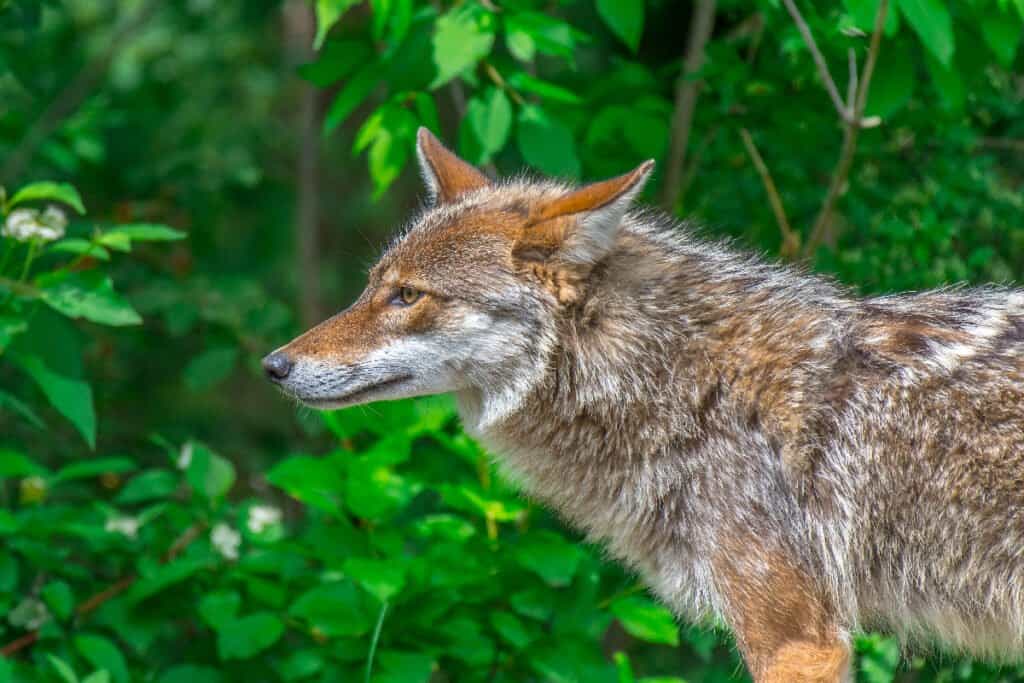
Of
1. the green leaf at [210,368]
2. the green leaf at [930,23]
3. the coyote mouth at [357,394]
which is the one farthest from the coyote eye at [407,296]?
the green leaf at [210,368]

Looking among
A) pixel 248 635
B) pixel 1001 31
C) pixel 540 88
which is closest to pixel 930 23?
pixel 1001 31

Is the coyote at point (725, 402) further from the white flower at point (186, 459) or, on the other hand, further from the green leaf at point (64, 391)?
the white flower at point (186, 459)

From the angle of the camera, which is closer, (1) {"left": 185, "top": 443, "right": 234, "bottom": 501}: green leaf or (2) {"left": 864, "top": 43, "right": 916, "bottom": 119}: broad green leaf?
(2) {"left": 864, "top": 43, "right": 916, "bottom": 119}: broad green leaf

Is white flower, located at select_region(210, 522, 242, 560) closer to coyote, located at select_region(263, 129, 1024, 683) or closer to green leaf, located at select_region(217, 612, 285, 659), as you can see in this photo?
green leaf, located at select_region(217, 612, 285, 659)

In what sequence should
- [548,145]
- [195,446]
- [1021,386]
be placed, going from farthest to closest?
[195,446] → [548,145] → [1021,386]

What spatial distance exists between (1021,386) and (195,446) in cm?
333

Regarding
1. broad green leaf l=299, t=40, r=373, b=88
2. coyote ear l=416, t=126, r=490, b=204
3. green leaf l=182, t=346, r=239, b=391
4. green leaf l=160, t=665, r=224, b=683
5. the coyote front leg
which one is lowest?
green leaf l=160, t=665, r=224, b=683

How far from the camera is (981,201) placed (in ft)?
19.4

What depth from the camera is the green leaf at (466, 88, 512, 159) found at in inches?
206

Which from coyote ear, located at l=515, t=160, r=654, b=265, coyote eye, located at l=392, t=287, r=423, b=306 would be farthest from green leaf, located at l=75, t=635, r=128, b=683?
coyote ear, located at l=515, t=160, r=654, b=265

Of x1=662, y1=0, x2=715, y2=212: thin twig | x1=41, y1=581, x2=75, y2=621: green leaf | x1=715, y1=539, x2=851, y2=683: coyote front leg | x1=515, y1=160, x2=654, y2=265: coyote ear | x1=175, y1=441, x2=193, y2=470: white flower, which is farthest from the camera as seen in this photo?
x1=662, y1=0, x2=715, y2=212: thin twig

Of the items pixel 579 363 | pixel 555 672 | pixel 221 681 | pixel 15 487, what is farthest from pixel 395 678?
pixel 15 487

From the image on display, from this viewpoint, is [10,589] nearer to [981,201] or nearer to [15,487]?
[15,487]

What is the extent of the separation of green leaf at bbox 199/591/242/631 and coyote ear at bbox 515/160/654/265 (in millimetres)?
1890
